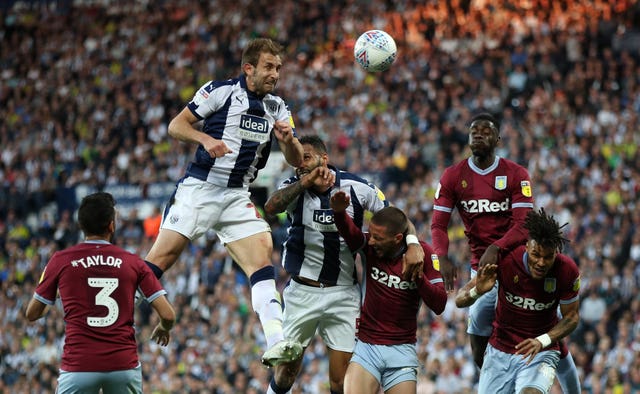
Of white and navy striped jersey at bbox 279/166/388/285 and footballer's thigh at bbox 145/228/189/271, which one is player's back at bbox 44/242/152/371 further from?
white and navy striped jersey at bbox 279/166/388/285

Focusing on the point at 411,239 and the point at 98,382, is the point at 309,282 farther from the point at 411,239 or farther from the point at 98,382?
the point at 98,382

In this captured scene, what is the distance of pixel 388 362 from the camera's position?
27.5 feet

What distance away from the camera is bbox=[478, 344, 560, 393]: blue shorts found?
8.49 meters

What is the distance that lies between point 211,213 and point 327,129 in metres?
14.7

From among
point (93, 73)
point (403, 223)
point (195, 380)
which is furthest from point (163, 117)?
point (403, 223)

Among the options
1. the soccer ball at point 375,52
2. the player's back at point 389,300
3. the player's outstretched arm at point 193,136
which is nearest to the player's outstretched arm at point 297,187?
the player's outstretched arm at point 193,136

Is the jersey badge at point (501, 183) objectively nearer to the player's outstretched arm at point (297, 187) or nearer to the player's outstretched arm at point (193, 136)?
the player's outstretched arm at point (297, 187)

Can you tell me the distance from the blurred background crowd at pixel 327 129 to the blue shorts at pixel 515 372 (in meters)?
6.72

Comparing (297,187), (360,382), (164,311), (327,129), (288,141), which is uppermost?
(288,141)

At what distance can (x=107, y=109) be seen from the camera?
88.8 feet

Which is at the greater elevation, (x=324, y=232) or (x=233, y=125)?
(x=233, y=125)

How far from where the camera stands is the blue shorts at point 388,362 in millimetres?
8367

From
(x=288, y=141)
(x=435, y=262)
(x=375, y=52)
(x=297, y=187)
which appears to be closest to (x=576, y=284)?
(x=435, y=262)

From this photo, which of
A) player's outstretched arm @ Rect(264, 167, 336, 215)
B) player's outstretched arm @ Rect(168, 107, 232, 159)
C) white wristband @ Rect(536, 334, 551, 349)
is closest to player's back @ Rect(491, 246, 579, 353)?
white wristband @ Rect(536, 334, 551, 349)
